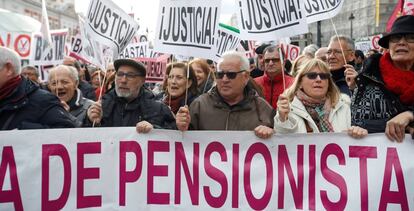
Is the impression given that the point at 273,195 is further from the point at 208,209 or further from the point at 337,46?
the point at 337,46

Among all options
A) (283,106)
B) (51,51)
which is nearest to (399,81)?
(283,106)

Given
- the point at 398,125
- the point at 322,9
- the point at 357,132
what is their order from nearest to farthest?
the point at 398,125 < the point at 357,132 < the point at 322,9

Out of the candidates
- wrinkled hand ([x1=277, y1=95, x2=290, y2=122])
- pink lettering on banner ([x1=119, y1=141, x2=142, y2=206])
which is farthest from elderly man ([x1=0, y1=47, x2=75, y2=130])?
wrinkled hand ([x1=277, y1=95, x2=290, y2=122])

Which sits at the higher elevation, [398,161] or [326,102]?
[326,102]

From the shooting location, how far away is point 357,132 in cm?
340

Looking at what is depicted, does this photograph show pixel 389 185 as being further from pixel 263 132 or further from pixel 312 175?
pixel 263 132

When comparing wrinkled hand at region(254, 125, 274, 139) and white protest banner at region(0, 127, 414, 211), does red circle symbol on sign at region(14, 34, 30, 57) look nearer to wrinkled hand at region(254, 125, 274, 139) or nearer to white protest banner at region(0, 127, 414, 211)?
white protest banner at region(0, 127, 414, 211)

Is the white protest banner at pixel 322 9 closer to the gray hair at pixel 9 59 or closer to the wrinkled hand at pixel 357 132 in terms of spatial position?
the wrinkled hand at pixel 357 132

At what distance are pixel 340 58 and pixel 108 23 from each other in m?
2.36

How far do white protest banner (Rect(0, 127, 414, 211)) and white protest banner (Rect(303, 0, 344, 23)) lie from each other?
2.04 metres

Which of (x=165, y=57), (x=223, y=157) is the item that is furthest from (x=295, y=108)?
(x=165, y=57)

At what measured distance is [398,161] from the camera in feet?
11.0

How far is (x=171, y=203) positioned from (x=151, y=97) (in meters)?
1.14

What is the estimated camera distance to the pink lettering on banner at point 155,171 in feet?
11.5
